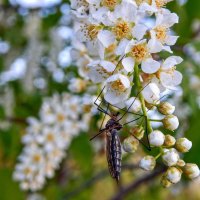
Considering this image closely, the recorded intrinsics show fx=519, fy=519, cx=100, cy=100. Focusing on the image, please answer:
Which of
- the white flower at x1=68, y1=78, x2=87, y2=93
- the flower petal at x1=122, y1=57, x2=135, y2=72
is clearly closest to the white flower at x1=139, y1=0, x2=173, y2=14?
the flower petal at x1=122, y1=57, x2=135, y2=72

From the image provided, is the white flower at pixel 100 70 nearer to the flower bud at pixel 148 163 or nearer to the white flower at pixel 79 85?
the flower bud at pixel 148 163

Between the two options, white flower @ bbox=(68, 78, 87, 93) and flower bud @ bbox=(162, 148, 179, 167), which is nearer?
flower bud @ bbox=(162, 148, 179, 167)

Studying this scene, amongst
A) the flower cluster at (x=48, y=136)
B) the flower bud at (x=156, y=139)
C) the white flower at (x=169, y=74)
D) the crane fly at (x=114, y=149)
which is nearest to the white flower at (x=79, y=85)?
the crane fly at (x=114, y=149)

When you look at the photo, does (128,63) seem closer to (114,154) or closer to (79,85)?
(114,154)

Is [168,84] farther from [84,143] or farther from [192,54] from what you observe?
[84,143]

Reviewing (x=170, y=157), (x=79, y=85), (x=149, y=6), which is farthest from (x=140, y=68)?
(x=79, y=85)

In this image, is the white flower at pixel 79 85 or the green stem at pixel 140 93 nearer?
the green stem at pixel 140 93

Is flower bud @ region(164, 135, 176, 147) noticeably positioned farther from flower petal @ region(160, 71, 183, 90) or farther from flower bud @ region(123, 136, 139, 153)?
flower petal @ region(160, 71, 183, 90)

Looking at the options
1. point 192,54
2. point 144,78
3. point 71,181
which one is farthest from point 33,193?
point 144,78
